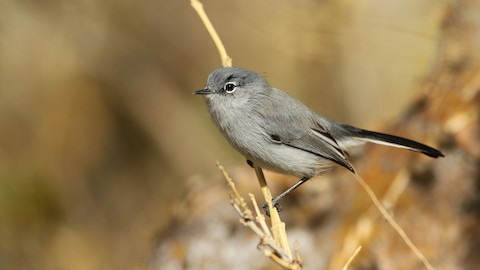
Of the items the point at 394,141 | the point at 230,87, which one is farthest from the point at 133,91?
the point at 394,141

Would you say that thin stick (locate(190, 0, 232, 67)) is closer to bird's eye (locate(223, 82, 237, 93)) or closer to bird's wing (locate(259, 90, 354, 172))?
bird's eye (locate(223, 82, 237, 93))

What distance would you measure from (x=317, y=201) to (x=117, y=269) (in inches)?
107

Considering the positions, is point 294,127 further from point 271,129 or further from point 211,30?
point 211,30

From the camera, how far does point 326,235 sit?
4328mm

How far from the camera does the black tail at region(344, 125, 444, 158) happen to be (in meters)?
3.37

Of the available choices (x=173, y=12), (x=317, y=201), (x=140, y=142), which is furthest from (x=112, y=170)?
(x=317, y=201)

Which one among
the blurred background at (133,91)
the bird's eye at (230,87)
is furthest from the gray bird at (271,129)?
the blurred background at (133,91)

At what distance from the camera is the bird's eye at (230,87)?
3504 mm

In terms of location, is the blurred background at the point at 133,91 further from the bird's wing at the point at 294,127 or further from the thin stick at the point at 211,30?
the thin stick at the point at 211,30

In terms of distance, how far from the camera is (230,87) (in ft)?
11.6

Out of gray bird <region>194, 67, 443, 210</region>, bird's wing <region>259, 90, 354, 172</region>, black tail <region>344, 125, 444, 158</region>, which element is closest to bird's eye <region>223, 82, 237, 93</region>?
gray bird <region>194, 67, 443, 210</region>

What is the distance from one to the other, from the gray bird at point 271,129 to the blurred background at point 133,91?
2.40 meters

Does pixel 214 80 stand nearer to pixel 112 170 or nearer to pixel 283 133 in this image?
pixel 283 133

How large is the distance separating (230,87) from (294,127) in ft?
1.30
